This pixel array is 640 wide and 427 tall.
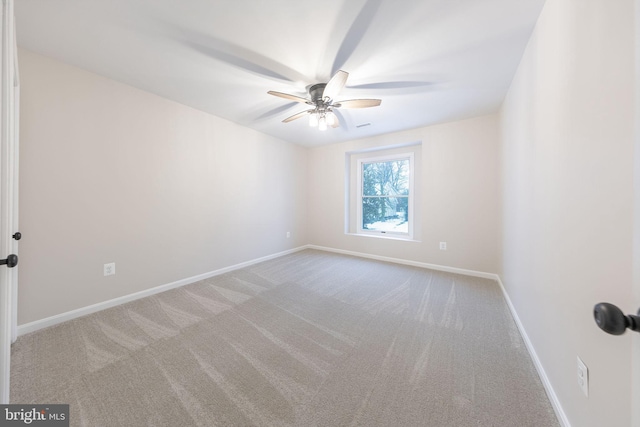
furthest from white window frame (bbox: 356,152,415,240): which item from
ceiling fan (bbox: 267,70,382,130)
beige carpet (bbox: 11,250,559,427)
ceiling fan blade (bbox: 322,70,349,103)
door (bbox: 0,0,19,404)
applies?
door (bbox: 0,0,19,404)

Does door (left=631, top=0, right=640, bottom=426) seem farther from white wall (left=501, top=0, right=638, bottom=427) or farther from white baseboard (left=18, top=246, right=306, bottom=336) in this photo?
white baseboard (left=18, top=246, right=306, bottom=336)

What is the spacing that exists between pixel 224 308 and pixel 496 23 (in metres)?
3.31

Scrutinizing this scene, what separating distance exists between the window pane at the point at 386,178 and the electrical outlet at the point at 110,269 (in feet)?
13.2

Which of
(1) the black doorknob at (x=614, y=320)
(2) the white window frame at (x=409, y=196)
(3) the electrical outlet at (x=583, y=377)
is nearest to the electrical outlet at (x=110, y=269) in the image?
(1) the black doorknob at (x=614, y=320)

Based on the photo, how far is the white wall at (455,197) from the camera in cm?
310

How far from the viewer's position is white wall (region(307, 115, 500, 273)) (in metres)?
3.10

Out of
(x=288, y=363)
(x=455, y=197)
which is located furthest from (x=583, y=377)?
(x=455, y=197)

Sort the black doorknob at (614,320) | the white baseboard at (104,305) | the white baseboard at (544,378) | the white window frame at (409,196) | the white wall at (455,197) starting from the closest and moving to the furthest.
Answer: the black doorknob at (614,320) < the white baseboard at (544,378) < the white baseboard at (104,305) < the white wall at (455,197) < the white window frame at (409,196)

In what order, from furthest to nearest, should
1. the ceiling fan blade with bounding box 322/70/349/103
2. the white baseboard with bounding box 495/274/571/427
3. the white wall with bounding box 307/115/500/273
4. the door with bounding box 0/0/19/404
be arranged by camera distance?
the white wall with bounding box 307/115/500/273
the ceiling fan blade with bounding box 322/70/349/103
the white baseboard with bounding box 495/274/571/427
the door with bounding box 0/0/19/404

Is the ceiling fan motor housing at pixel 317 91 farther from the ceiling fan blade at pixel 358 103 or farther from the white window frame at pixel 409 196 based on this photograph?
the white window frame at pixel 409 196

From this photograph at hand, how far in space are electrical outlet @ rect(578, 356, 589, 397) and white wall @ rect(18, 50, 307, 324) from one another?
3544mm

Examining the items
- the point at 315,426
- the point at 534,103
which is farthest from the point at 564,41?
the point at 315,426

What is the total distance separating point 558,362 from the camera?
1.17 m

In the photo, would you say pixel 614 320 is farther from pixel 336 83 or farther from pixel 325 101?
pixel 325 101
